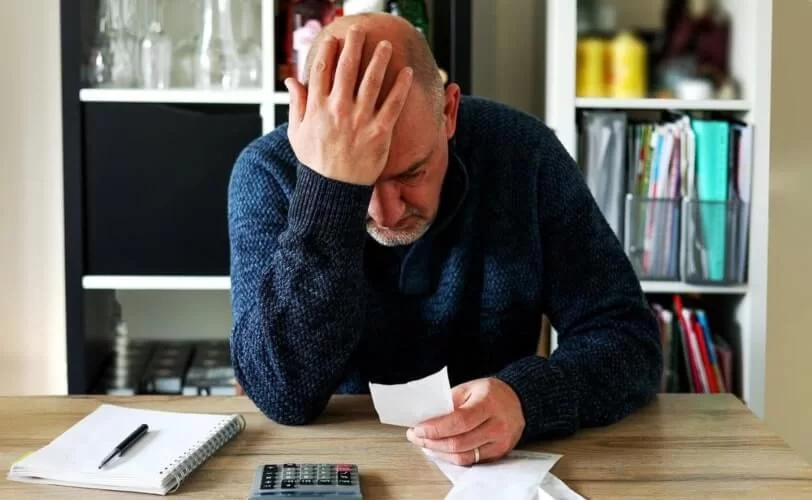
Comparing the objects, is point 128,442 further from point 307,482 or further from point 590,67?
point 590,67

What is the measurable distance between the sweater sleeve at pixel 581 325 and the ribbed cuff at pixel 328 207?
0.85 feet

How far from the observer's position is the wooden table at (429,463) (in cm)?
102

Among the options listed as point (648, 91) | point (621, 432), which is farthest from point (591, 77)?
point (621, 432)

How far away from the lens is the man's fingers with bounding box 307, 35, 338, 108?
4.06ft

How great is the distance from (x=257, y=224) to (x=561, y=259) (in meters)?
0.42

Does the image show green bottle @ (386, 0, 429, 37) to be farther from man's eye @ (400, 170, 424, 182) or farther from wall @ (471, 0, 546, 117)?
man's eye @ (400, 170, 424, 182)

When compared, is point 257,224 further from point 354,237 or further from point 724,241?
point 724,241

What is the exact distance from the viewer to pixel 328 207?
123cm

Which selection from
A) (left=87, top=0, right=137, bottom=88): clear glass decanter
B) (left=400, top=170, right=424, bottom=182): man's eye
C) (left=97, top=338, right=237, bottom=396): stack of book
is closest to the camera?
(left=400, top=170, right=424, bottom=182): man's eye

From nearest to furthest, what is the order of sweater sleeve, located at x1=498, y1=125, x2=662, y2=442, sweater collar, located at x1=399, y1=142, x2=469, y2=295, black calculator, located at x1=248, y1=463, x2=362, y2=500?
black calculator, located at x1=248, y1=463, x2=362, y2=500
sweater sleeve, located at x1=498, y1=125, x2=662, y2=442
sweater collar, located at x1=399, y1=142, x2=469, y2=295

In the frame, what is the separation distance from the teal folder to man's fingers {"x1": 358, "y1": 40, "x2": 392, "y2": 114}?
39.7 inches

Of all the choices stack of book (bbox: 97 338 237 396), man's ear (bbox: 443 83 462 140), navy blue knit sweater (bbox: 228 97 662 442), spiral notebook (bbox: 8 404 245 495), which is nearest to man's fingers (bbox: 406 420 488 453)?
navy blue knit sweater (bbox: 228 97 662 442)

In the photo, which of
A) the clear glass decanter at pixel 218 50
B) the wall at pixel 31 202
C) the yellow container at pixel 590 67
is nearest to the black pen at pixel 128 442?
the clear glass decanter at pixel 218 50

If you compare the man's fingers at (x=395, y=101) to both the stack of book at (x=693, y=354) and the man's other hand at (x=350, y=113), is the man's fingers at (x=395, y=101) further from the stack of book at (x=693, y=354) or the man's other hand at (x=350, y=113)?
the stack of book at (x=693, y=354)
